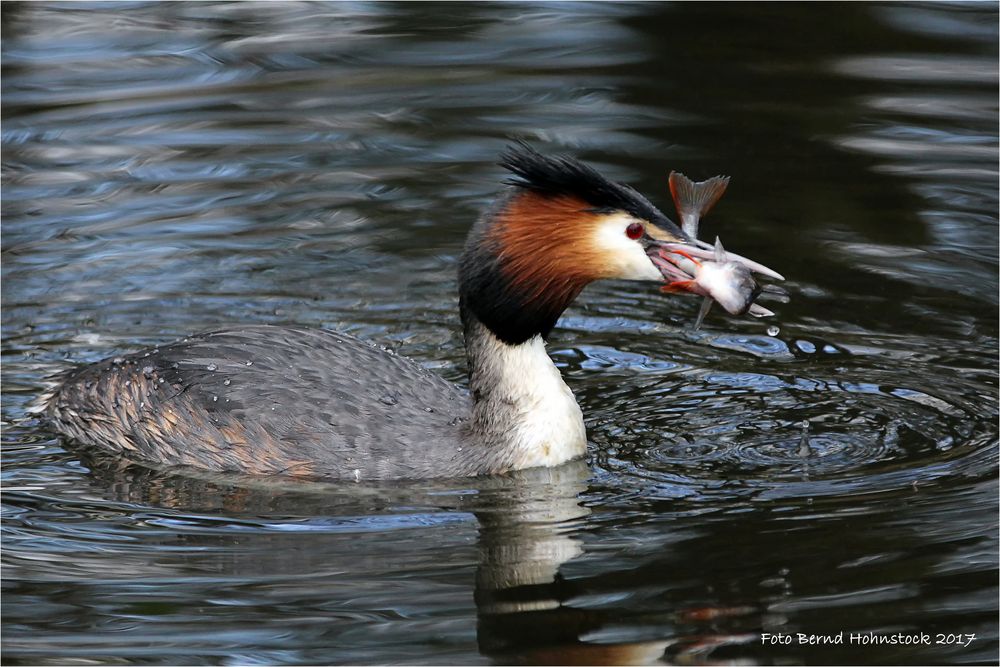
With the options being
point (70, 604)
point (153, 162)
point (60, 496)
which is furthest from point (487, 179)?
point (70, 604)

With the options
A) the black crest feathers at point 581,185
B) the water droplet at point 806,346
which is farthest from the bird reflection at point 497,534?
the water droplet at point 806,346

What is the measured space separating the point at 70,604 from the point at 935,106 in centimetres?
802

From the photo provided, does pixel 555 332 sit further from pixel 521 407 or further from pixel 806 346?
pixel 521 407

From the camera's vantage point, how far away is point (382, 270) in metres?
9.84

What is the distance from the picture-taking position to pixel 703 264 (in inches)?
272

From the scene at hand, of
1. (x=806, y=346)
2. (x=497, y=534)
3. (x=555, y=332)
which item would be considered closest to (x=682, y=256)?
(x=497, y=534)

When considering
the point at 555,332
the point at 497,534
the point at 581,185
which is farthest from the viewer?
the point at 555,332

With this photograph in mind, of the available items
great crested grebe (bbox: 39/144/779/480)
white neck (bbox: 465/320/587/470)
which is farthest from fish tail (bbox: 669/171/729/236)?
white neck (bbox: 465/320/587/470)

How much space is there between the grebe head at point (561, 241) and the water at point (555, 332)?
85 centimetres

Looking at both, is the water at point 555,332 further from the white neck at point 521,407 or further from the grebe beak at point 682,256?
the grebe beak at point 682,256

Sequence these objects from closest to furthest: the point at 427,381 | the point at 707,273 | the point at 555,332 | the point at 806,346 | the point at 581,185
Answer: the point at 707,273 → the point at 581,185 → the point at 427,381 → the point at 806,346 → the point at 555,332

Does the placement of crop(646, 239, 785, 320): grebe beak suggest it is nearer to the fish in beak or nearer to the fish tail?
the fish in beak

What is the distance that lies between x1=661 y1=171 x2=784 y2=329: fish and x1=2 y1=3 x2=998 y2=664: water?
2.60 feet

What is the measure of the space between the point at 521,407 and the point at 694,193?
1.28 m
